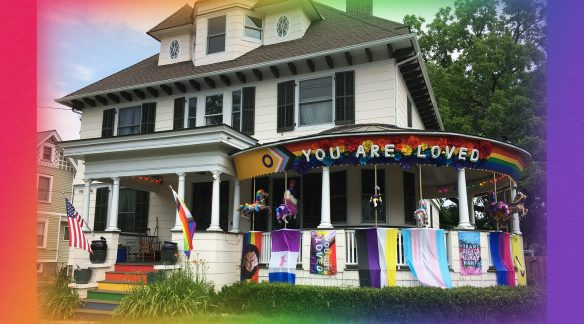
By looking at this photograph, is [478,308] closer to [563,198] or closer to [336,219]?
[336,219]

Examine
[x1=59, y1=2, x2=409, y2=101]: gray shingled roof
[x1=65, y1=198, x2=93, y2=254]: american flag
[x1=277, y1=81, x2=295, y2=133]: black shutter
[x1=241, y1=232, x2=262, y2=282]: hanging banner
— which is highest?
[x1=59, y1=2, x2=409, y2=101]: gray shingled roof

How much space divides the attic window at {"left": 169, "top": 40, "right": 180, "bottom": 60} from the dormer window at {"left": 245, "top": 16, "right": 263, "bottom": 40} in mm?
2989

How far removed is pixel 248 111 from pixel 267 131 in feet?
3.12

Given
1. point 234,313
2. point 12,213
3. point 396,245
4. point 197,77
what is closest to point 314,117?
point 197,77

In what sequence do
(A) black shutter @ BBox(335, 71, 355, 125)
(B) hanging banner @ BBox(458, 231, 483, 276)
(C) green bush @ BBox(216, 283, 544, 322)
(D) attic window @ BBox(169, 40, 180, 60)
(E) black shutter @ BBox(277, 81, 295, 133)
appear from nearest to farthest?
(C) green bush @ BBox(216, 283, 544, 322) < (B) hanging banner @ BBox(458, 231, 483, 276) < (A) black shutter @ BBox(335, 71, 355, 125) < (E) black shutter @ BBox(277, 81, 295, 133) < (D) attic window @ BBox(169, 40, 180, 60)

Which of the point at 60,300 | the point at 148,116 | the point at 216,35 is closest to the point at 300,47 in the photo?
the point at 216,35

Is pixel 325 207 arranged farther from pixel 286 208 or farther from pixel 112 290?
pixel 112 290

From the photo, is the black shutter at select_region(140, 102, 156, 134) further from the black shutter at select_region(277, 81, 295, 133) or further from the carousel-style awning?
the carousel-style awning

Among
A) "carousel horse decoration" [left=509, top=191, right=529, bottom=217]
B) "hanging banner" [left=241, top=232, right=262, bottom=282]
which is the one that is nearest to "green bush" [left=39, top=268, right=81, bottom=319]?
"hanging banner" [left=241, top=232, right=262, bottom=282]

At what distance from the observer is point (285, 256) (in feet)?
39.8

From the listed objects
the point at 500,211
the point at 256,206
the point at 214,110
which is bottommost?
the point at 500,211

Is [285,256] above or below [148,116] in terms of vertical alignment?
below

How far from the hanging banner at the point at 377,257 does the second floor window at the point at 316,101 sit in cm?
454

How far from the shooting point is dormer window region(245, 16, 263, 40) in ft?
56.1
